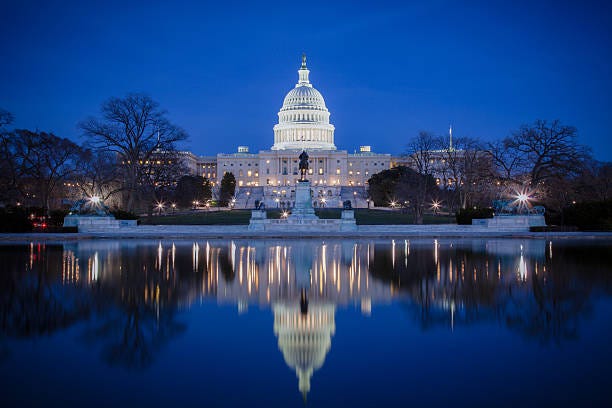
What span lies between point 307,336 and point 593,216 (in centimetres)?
3100

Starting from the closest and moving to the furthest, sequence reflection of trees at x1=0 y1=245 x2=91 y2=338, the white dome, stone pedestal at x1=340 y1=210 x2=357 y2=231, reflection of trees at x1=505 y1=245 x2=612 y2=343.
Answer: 1. reflection of trees at x1=505 y1=245 x2=612 y2=343
2. reflection of trees at x1=0 y1=245 x2=91 y2=338
3. stone pedestal at x1=340 y1=210 x2=357 y2=231
4. the white dome

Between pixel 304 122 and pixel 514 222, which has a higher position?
pixel 304 122

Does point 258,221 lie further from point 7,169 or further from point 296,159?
point 296,159

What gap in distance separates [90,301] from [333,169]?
119 meters

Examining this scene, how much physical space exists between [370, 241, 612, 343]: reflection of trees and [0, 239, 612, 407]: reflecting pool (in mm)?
54

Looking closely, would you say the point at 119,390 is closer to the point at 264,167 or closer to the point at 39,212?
the point at 39,212

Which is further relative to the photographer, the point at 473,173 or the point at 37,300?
the point at 473,173

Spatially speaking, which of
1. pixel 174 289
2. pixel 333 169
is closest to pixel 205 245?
pixel 174 289

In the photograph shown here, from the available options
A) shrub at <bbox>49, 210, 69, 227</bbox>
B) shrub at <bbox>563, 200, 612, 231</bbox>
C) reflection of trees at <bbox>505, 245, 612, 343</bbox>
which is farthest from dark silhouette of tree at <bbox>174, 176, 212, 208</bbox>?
reflection of trees at <bbox>505, 245, 612, 343</bbox>

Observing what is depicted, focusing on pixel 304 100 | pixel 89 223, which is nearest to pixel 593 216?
pixel 89 223

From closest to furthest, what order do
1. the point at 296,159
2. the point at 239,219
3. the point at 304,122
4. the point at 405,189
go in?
the point at 239,219 → the point at 405,189 → the point at 296,159 → the point at 304,122

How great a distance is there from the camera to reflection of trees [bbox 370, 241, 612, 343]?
9938 millimetres

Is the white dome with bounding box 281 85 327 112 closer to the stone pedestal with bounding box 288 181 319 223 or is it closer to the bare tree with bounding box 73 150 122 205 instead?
the bare tree with bounding box 73 150 122 205

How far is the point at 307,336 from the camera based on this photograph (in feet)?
29.7
